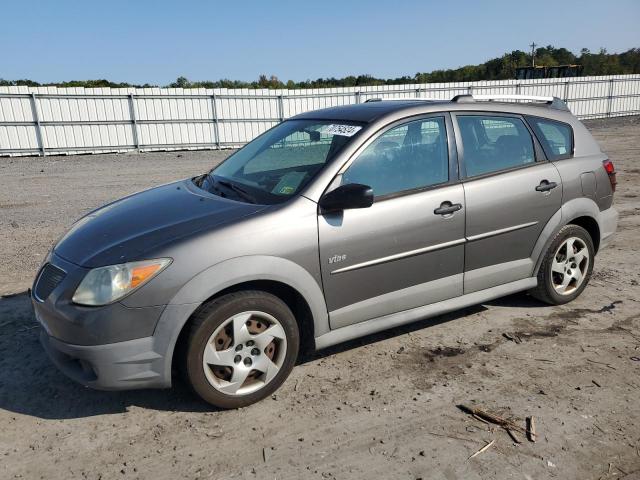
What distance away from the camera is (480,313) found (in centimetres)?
452

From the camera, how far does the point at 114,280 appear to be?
2828 mm

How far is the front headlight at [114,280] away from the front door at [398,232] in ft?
3.38

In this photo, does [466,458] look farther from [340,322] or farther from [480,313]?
[480,313]

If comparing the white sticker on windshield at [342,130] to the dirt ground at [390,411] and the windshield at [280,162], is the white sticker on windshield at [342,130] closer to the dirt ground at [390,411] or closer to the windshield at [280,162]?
the windshield at [280,162]

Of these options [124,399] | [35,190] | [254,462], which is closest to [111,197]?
[35,190]

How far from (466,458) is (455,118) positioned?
8.07 feet

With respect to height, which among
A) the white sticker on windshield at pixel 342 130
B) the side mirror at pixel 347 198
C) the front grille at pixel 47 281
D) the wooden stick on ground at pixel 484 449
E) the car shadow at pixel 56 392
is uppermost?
the white sticker on windshield at pixel 342 130

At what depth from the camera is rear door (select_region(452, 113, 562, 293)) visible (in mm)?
3914

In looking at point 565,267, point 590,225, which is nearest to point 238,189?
point 565,267

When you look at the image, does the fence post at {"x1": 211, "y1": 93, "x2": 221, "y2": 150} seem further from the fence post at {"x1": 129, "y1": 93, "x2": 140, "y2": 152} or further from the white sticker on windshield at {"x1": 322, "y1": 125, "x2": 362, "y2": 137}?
the white sticker on windshield at {"x1": 322, "y1": 125, "x2": 362, "y2": 137}

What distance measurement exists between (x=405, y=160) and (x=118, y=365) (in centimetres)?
232

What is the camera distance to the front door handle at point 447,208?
3.69 m

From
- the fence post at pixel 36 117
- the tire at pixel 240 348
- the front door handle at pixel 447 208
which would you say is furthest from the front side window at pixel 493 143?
the fence post at pixel 36 117

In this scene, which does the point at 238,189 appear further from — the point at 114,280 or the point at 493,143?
the point at 493,143
